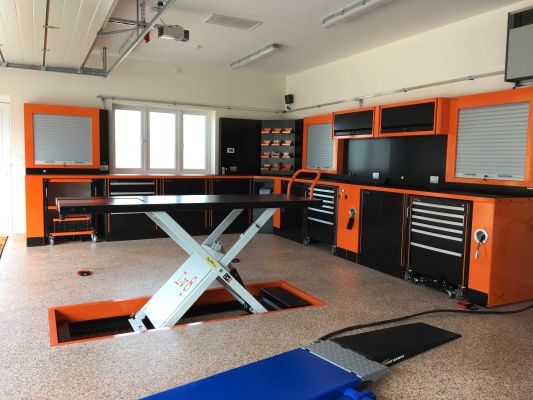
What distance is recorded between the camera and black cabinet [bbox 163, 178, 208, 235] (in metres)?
7.11

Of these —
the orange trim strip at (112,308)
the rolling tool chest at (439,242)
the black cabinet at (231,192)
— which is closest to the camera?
the orange trim strip at (112,308)

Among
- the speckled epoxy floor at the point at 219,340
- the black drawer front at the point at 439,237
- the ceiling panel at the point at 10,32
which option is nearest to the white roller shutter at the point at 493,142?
the black drawer front at the point at 439,237

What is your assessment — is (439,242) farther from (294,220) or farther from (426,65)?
(294,220)

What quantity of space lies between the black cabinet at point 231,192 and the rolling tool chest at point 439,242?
340cm

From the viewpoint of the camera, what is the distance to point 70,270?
16.0ft

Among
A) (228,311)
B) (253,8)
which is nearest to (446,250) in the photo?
(228,311)

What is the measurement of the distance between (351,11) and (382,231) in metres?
2.50

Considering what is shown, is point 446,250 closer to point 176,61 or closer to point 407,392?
point 407,392

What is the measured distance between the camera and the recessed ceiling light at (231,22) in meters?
5.16

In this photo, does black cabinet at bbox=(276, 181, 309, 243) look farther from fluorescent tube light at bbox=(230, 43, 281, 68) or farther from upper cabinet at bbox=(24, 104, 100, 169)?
upper cabinet at bbox=(24, 104, 100, 169)

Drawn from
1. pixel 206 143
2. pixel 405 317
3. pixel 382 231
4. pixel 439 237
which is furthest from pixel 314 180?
pixel 405 317

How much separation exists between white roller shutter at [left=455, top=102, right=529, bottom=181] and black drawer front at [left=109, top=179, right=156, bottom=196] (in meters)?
4.51

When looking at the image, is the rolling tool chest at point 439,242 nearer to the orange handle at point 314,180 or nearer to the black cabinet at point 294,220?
the orange handle at point 314,180

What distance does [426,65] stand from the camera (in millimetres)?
5516
